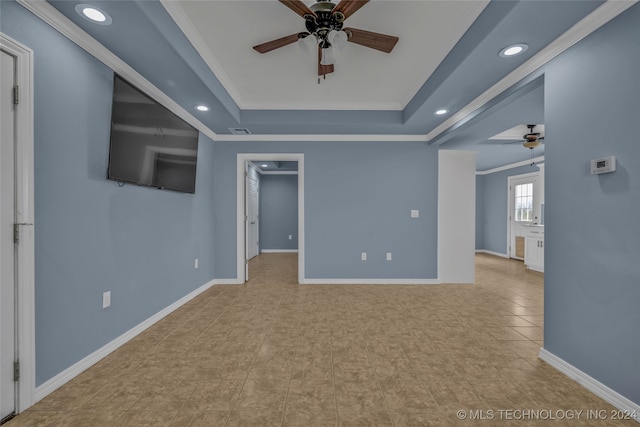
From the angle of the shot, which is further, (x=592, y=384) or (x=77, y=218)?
(x=77, y=218)

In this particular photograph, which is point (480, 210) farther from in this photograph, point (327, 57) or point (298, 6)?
point (298, 6)

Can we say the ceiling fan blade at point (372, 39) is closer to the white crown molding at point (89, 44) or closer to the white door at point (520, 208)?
the white crown molding at point (89, 44)

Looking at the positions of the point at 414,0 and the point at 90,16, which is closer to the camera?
the point at 90,16

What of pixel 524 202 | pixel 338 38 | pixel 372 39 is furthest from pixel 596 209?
pixel 524 202

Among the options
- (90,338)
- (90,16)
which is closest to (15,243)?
(90,338)

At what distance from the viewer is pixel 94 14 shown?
1.71 meters

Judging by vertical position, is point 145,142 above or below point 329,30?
below

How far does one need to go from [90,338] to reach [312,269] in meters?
2.88

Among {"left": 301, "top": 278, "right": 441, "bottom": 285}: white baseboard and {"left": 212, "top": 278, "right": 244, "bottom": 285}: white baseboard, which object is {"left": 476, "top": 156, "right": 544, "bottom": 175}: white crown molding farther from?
{"left": 212, "top": 278, "right": 244, "bottom": 285}: white baseboard

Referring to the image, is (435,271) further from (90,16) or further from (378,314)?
(90,16)

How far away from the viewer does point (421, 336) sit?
254 centimetres

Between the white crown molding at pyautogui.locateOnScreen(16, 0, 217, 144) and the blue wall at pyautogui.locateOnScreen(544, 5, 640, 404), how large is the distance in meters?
3.43

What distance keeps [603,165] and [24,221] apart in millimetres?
3476

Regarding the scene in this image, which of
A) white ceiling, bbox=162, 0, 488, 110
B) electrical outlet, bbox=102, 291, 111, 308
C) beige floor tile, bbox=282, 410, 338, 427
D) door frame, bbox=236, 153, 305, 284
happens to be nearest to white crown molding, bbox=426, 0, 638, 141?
white ceiling, bbox=162, 0, 488, 110
